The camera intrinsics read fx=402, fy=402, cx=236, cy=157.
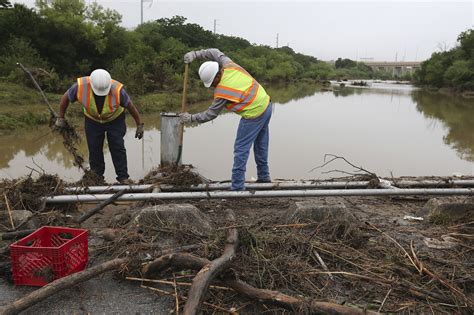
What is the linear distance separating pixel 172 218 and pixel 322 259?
1.13 metres

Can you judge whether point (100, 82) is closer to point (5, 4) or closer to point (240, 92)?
point (240, 92)

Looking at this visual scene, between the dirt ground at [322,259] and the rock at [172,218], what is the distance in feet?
0.12

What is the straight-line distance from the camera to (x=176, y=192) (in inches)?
146

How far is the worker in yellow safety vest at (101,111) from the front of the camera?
413 centimetres

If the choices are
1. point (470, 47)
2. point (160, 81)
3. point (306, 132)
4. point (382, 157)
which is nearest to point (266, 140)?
point (382, 157)

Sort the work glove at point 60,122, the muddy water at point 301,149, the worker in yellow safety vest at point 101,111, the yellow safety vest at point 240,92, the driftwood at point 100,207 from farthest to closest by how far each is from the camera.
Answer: the muddy water at point 301,149 < the work glove at point 60,122 < the worker in yellow safety vest at point 101,111 < the yellow safety vest at point 240,92 < the driftwood at point 100,207

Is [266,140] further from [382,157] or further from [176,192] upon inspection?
[382,157]

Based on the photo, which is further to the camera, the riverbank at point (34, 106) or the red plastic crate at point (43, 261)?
the riverbank at point (34, 106)

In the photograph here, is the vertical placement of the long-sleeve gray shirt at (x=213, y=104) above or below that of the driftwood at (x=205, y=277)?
above

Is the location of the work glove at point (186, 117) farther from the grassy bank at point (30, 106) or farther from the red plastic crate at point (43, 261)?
the grassy bank at point (30, 106)

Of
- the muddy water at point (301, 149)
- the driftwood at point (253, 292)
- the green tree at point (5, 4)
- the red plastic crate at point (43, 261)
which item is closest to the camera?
the driftwood at point (253, 292)

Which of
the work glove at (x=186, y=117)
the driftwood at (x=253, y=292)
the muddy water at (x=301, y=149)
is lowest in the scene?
the muddy water at (x=301, y=149)

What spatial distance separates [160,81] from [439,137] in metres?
12.4

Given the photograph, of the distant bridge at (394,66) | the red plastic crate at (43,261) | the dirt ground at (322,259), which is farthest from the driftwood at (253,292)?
the distant bridge at (394,66)
